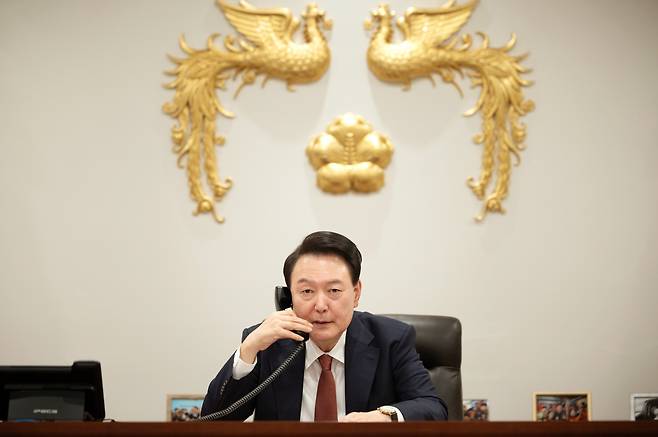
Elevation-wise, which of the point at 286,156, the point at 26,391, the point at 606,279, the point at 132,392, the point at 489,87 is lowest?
the point at 132,392

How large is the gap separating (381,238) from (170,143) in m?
1.14

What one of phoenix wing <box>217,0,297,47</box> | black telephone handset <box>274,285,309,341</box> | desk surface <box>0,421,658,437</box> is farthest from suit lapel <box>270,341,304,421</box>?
phoenix wing <box>217,0,297,47</box>

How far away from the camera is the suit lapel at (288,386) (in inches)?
78.7

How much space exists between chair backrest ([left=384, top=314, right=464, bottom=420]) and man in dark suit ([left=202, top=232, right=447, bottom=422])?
0.23 metres

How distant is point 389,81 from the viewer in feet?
11.3

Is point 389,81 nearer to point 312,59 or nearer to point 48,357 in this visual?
point 312,59

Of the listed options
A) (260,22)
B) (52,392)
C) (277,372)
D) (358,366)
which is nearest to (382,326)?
(358,366)

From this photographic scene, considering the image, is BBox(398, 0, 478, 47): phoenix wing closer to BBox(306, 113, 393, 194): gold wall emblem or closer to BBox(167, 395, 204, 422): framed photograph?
BBox(306, 113, 393, 194): gold wall emblem

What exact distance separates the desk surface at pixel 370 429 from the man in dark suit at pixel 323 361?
0.92 metres

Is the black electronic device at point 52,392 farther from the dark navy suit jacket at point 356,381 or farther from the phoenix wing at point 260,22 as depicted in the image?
the phoenix wing at point 260,22

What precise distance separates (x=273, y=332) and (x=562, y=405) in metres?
1.91

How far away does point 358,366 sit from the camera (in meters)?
2.05

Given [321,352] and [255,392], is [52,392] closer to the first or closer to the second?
[255,392]

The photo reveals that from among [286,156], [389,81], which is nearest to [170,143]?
[286,156]
